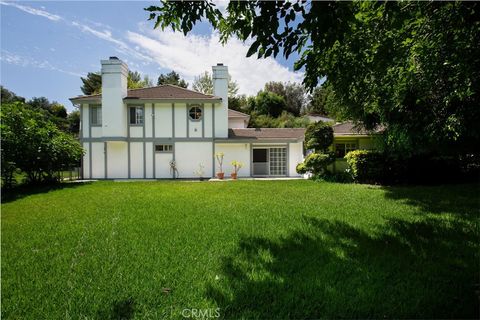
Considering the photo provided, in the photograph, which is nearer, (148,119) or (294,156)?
(148,119)

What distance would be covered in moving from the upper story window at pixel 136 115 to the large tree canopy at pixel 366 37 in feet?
44.9

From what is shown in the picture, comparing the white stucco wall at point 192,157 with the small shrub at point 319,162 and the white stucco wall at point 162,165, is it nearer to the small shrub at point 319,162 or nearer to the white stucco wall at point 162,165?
the white stucco wall at point 162,165

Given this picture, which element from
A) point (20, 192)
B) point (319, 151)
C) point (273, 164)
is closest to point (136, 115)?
point (20, 192)

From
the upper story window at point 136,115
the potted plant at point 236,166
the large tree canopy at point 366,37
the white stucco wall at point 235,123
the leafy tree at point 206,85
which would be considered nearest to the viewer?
the large tree canopy at point 366,37

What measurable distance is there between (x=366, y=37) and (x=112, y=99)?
15974 mm

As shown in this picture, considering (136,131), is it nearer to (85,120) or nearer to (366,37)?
(85,120)

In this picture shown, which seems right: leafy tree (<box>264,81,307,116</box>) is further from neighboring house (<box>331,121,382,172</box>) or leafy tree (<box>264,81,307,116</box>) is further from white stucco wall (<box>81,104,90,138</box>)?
white stucco wall (<box>81,104,90,138</box>)

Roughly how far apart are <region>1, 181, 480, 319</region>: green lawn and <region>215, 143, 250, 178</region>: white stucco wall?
10.3 metres

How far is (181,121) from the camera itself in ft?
55.8

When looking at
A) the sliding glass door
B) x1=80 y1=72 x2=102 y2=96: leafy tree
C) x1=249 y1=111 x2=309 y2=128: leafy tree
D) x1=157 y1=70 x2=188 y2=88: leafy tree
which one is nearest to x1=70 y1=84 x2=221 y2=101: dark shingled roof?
the sliding glass door

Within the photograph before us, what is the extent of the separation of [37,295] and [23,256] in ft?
5.22

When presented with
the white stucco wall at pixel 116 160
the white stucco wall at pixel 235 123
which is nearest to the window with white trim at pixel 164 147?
the white stucco wall at pixel 116 160

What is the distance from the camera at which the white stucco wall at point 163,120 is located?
16.9m

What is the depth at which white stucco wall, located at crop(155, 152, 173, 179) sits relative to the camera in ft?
55.7
